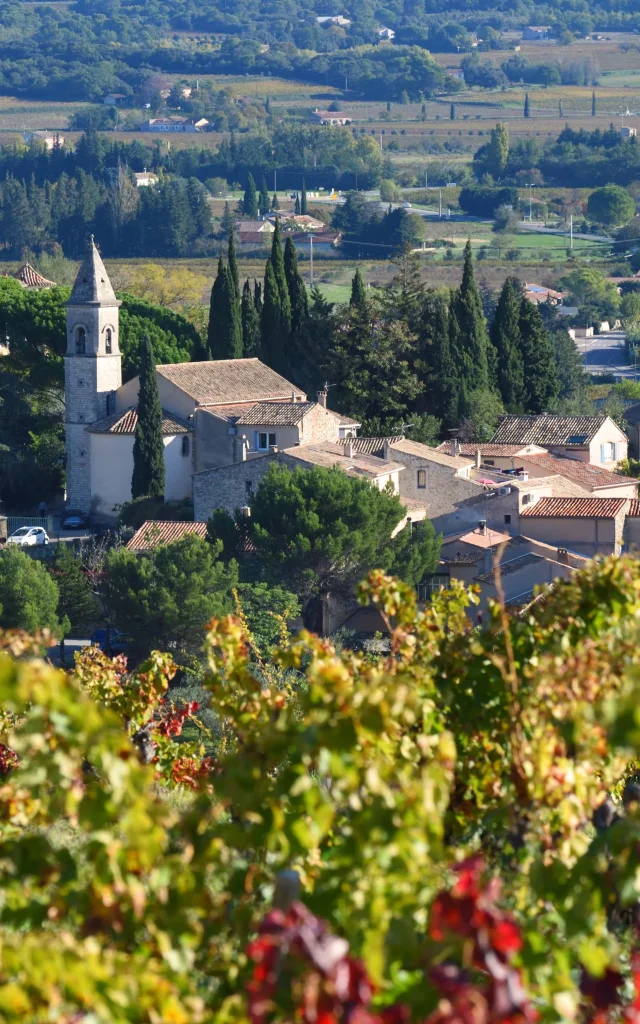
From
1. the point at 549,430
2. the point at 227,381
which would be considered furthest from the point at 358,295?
the point at 549,430

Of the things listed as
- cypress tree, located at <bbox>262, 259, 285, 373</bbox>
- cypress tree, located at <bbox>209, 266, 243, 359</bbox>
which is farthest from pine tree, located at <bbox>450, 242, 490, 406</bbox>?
cypress tree, located at <bbox>209, 266, 243, 359</bbox>

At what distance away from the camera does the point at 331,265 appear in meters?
104

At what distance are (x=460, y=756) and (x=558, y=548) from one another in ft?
97.9

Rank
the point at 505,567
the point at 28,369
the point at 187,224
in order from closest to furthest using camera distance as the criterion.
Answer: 1. the point at 505,567
2. the point at 28,369
3. the point at 187,224

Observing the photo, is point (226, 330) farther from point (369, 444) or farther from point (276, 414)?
point (369, 444)

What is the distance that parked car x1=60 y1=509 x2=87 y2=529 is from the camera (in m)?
44.8

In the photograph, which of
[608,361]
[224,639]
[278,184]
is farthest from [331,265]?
[224,639]

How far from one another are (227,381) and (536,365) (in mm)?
9499

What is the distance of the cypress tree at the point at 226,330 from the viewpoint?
49.2m

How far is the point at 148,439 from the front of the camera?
141ft

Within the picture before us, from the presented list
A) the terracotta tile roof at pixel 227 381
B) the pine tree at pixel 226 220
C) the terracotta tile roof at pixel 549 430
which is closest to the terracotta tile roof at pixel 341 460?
the terracotta tile roof at pixel 227 381

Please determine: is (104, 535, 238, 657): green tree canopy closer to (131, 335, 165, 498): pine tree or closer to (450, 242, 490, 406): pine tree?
(131, 335, 165, 498): pine tree

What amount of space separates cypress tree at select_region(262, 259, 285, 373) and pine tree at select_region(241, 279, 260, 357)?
289 mm

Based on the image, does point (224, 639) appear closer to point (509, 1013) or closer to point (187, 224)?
point (509, 1013)
